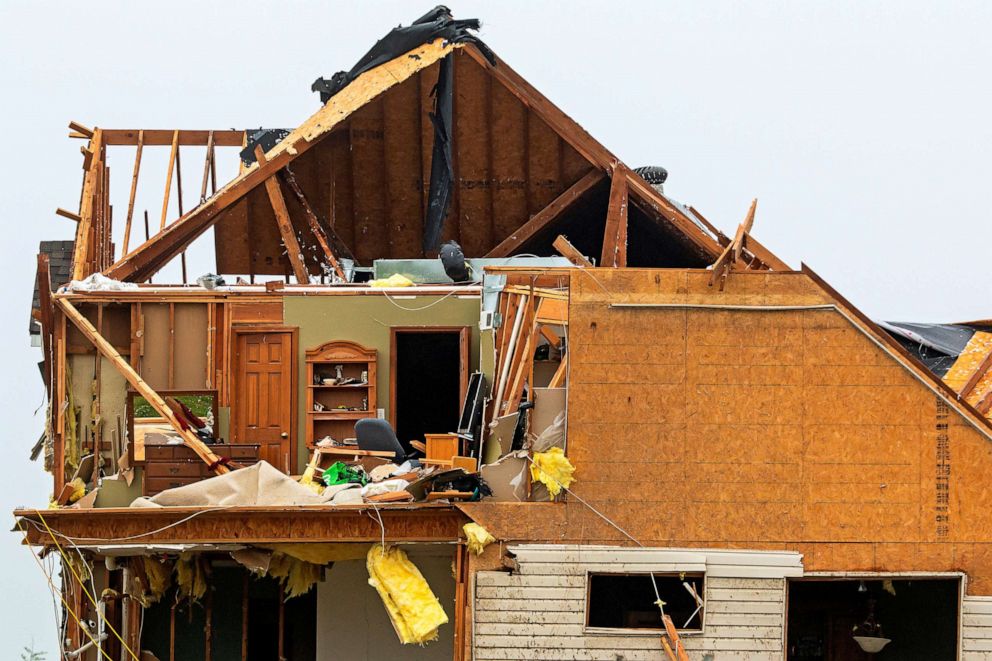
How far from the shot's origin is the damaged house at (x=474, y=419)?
20.7 metres

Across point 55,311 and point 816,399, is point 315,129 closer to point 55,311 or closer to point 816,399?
point 55,311

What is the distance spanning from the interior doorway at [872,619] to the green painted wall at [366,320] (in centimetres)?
616

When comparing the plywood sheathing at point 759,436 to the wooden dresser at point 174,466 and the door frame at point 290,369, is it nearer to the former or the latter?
the wooden dresser at point 174,466

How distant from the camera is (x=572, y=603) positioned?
67.7ft

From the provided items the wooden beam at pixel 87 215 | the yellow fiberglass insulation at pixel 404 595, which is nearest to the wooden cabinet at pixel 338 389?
the yellow fiberglass insulation at pixel 404 595

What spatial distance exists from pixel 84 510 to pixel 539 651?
5.86 m

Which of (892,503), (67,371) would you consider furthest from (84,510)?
(892,503)

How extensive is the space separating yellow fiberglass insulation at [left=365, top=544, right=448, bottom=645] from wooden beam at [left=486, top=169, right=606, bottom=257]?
7.71 metres

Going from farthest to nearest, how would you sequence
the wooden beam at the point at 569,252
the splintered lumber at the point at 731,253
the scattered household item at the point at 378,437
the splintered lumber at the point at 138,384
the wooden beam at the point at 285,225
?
the wooden beam at the point at 285,225 < the wooden beam at the point at 569,252 < the scattered household item at the point at 378,437 < the splintered lumber at the point at 138,384 < the splintered lumber at the point at 731,253

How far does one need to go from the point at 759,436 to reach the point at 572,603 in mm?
3025

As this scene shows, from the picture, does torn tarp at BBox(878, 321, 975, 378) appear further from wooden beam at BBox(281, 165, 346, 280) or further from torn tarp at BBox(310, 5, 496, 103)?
wooden beam at BBox(281, 165, 346, 280)

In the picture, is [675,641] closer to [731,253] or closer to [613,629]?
[613,629]

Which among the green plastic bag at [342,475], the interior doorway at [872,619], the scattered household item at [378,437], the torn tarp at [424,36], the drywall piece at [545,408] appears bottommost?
the interior doorway at [872,619]

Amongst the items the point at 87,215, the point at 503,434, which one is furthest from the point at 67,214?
the point at 503,434
